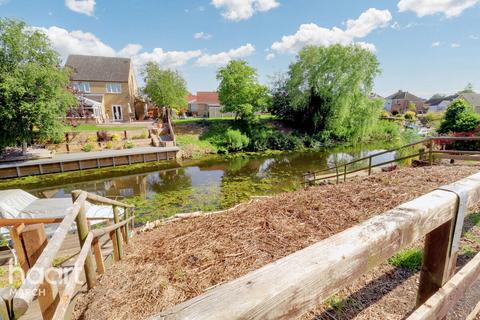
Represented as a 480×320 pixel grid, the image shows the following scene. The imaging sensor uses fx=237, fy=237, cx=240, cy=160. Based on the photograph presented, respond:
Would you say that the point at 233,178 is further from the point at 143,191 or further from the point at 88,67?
the point at 88,67

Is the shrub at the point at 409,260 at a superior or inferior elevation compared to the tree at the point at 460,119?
inferior

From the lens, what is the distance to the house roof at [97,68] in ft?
96.1

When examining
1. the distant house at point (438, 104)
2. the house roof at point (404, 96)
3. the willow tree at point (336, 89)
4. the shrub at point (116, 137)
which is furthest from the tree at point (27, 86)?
the distant house at point (438, 104)

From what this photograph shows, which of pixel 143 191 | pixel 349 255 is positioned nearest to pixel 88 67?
pixel 143 191

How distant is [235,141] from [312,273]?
22.6 meters

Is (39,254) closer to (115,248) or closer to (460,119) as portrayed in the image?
(115,248)

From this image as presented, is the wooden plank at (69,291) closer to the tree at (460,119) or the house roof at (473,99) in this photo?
the tree at (460,119)

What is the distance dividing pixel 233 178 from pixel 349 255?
1420 cm

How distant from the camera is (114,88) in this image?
1183 inches

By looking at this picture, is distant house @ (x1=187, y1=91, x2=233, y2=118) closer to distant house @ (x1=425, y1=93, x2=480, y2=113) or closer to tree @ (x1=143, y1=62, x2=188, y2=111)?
tree @ (x1=143, y1=62, x2=188, y2=111)

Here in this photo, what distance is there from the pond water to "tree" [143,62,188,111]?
11.7 m

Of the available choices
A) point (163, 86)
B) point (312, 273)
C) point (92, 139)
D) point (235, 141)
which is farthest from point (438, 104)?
point (312, 273)

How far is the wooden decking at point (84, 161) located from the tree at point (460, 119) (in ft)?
65.1

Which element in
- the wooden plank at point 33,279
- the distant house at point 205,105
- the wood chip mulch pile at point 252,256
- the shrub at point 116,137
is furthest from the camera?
the distant house at point 205,105
